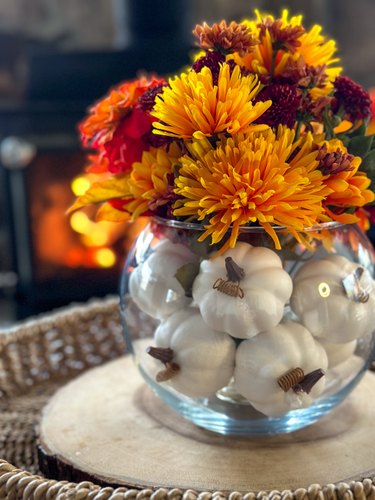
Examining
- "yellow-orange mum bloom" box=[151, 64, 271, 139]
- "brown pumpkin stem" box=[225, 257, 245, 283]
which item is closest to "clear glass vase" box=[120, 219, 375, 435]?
"brown pumpkin stem" box=[225, 257, 245, 283]

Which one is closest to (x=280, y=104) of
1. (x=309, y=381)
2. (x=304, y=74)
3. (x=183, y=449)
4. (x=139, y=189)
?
(x=304, y=74)

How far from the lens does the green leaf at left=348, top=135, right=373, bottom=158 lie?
71 cm

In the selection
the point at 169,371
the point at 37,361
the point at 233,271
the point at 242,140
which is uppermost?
the point at 242,140

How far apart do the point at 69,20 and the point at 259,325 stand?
6.66 feet

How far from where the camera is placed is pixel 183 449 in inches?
29.1

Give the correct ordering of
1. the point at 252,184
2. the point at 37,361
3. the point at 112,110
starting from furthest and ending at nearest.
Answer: the point at 37,361 → the point at 112,110 → the point at 252,184

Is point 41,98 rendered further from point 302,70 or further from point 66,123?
point 302,70

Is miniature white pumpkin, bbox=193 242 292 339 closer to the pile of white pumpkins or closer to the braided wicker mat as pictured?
the pile of white pumpkins

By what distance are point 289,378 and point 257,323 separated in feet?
0.21

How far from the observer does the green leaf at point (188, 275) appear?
69cm

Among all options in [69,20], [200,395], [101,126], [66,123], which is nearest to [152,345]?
[200,395]

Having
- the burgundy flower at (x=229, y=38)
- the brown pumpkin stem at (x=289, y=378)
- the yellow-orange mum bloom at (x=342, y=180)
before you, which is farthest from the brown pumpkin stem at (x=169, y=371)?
the burgundy flower at (x=229, y=38)

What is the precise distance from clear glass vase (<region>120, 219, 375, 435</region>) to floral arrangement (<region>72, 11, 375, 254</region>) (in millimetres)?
31

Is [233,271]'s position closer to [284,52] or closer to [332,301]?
[332,301]
